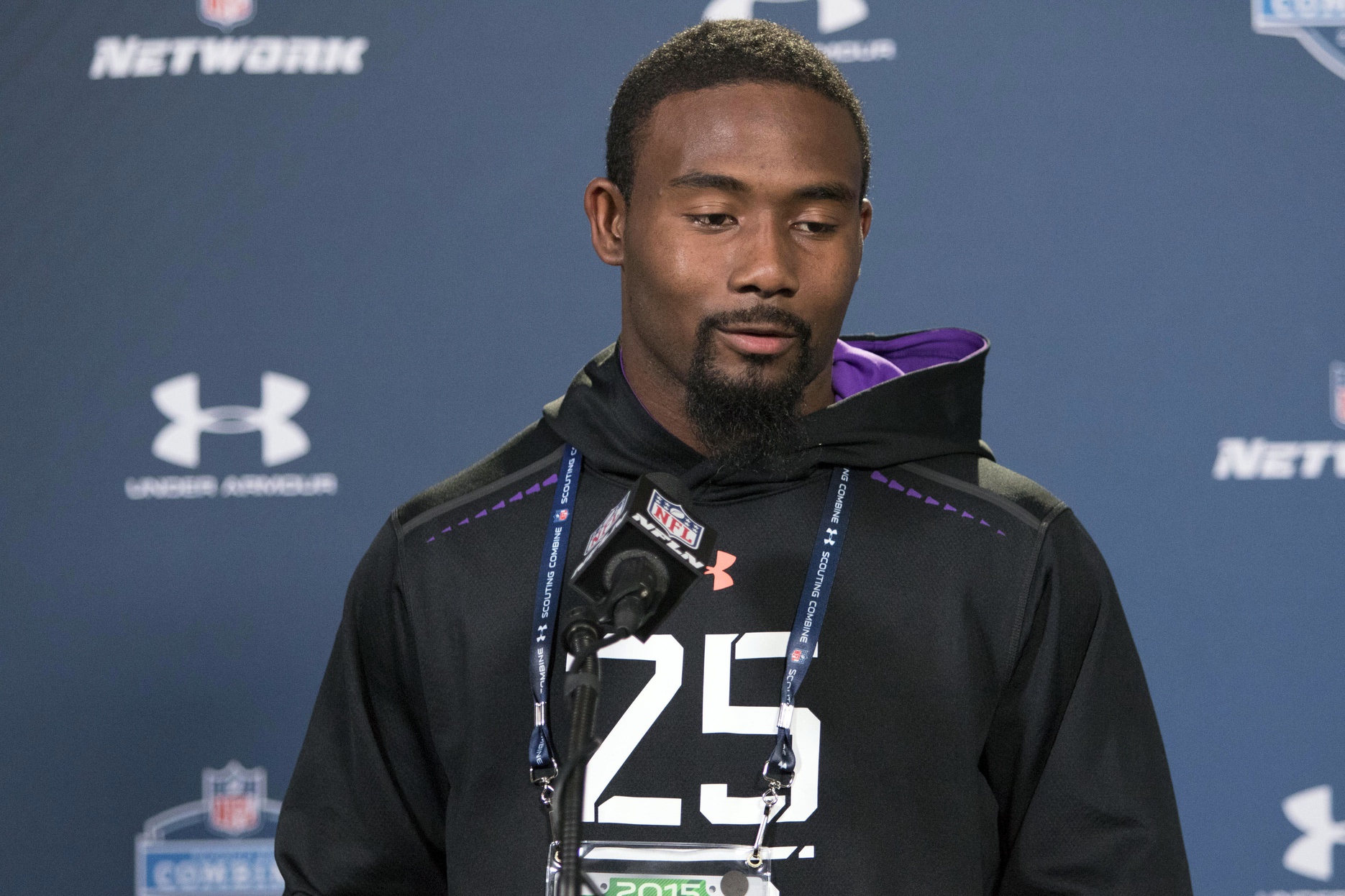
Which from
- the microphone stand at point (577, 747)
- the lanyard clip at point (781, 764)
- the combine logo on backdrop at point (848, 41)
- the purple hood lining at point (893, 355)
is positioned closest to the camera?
the microphone stand at point (577, 747)

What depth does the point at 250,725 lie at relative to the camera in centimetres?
190

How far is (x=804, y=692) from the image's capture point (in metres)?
1.00

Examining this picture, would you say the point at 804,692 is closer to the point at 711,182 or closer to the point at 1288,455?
the point at 711,182

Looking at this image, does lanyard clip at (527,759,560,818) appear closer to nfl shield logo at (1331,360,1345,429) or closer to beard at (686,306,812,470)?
beard at (686,306,812,470)

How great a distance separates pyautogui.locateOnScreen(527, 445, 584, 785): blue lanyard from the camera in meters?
0.97

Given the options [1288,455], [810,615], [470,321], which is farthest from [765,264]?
[1288,455]

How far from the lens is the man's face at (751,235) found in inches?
39.0

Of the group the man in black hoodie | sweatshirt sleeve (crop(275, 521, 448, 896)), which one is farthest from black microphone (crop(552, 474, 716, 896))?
sweatshirt sleeve (crop(275, 521, 448, 896))

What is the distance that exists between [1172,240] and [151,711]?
5.30 feet

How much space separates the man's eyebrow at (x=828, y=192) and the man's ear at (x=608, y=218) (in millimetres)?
182

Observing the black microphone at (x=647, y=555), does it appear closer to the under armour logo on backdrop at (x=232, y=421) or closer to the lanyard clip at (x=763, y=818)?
the lanyard clip at (x=763, y=818)

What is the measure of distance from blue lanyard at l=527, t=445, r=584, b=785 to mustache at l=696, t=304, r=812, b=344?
0.20m

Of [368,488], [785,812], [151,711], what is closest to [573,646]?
[785,812]

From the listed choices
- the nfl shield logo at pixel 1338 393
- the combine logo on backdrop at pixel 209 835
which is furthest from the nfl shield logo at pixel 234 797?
the nfl shield logo at pixel 1338 393
